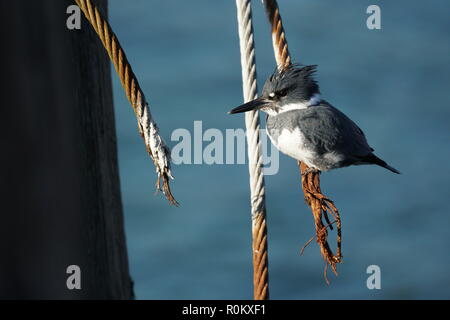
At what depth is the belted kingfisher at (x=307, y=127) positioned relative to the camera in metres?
2.29

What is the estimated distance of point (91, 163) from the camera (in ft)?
5.36

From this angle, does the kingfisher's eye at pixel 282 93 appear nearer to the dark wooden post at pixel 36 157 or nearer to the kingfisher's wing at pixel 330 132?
the kingfisher's wing at pixel 330 132

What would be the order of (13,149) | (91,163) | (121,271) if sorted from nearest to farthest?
(13,149) → (91,163) → (121,271)

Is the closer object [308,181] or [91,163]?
[91,163]

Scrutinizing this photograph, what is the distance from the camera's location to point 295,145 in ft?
7.68

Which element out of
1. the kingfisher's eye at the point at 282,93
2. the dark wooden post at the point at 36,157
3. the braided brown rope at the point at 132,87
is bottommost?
the dark wooden post at the point at 36,157

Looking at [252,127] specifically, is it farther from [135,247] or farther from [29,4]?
[135,247]

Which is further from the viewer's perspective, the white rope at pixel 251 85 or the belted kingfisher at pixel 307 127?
the belted kingfisher at pixel 307 127

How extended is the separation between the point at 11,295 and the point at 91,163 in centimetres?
62

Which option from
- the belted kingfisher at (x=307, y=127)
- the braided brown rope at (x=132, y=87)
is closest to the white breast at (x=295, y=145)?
the belted kingfisher at (x=307, y=127)

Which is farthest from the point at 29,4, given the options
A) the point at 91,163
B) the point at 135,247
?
the point at 135,247

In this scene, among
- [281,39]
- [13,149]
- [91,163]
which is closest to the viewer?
[13,149]
